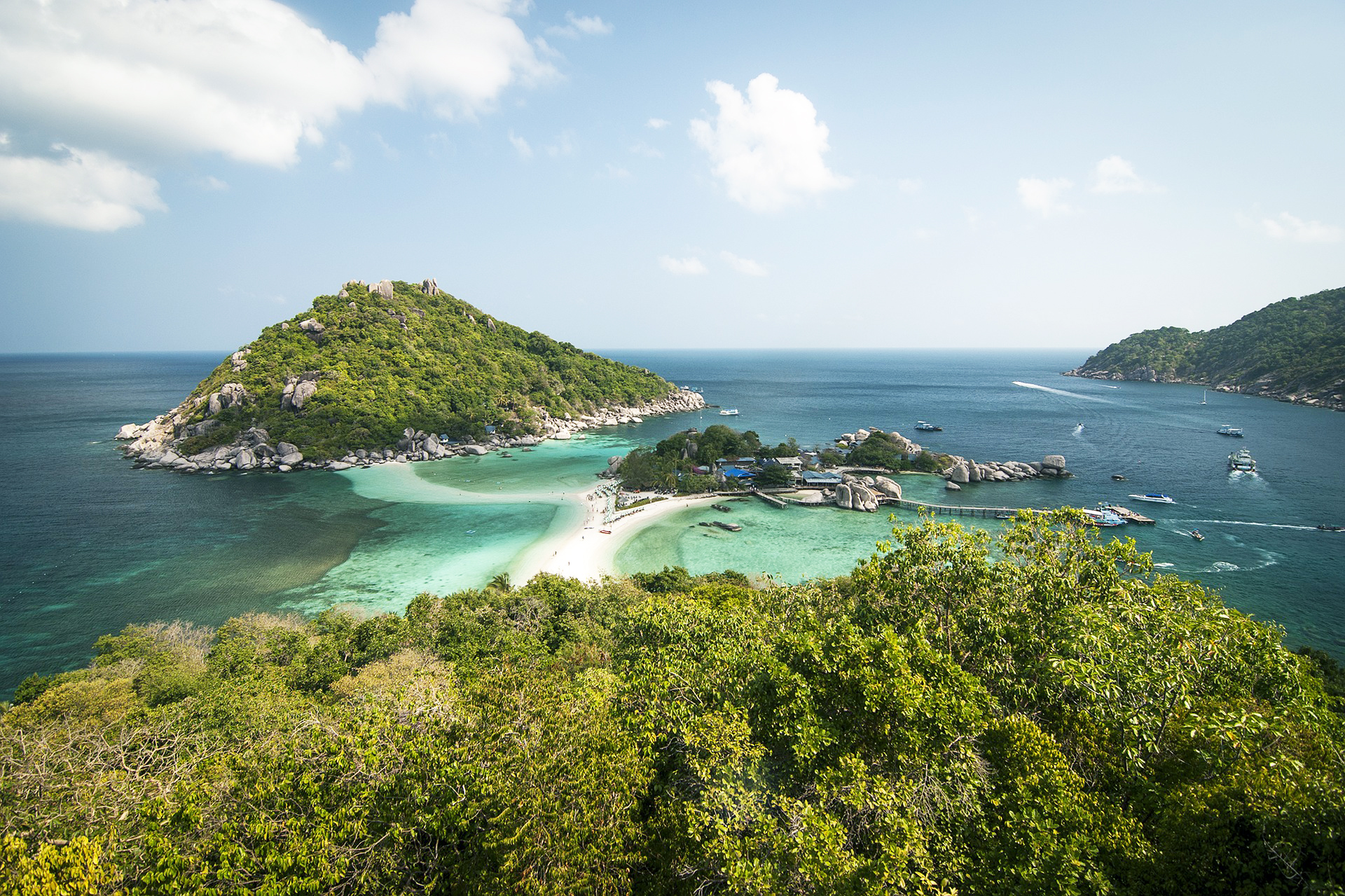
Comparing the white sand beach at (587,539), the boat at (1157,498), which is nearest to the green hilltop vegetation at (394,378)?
the white sand beach at (587,539)

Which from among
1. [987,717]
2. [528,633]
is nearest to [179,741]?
[528,633]

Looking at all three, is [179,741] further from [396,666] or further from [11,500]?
[11,500]

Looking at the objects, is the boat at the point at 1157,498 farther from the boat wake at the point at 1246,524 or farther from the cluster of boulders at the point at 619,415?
the cluster of boulders at the point at 619,415

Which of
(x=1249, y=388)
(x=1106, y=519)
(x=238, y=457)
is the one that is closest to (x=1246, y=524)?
(x=1106, y=519)

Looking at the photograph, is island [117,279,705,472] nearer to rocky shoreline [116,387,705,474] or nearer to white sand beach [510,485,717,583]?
rocky shoreline [116,387,705,474]

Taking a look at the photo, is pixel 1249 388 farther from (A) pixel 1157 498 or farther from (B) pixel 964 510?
(B) pixel 964 510

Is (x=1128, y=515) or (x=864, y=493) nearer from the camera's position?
(x=1128, y=515)
